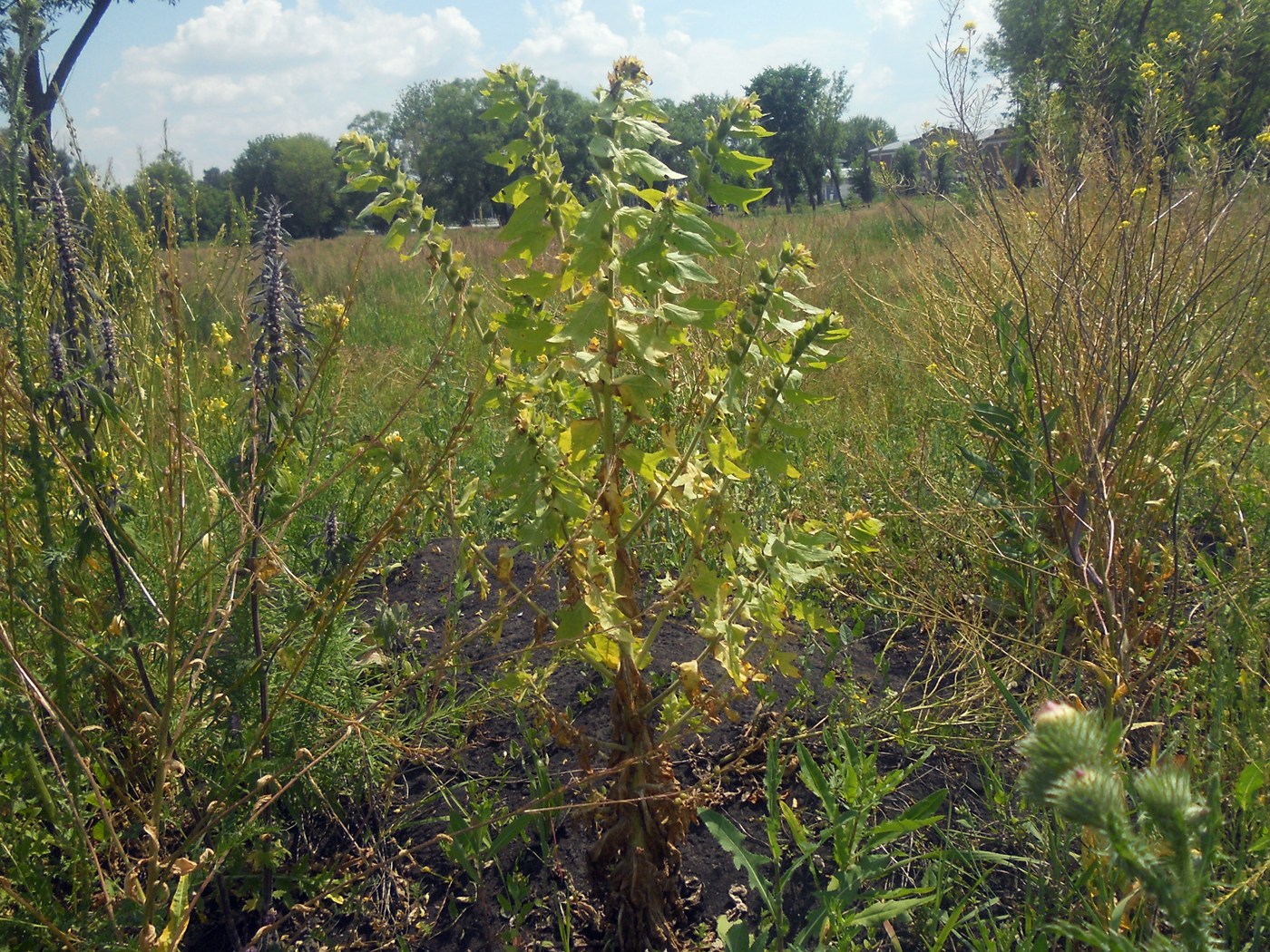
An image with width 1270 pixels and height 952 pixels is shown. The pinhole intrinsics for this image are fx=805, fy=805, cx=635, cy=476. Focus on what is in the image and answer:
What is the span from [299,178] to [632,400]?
30.0 m

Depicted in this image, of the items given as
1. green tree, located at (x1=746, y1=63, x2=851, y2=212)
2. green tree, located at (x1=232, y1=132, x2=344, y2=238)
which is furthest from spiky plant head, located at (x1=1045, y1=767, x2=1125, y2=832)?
green tree, located at (x1=746, y1=63, x2=851, y2=212)

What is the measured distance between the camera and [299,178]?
2734cm

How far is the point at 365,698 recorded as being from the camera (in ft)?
6.77

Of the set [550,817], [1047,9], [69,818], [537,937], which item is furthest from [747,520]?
[1047,9]

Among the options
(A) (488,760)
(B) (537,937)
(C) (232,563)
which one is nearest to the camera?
(C) (232,563)

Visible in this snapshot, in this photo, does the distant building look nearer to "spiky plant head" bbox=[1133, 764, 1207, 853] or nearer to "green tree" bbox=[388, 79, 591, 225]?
"spiky plant head" bbox=[1133, 764, 1207, 853]

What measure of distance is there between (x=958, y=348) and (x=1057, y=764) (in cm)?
303

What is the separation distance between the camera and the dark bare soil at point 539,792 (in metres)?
1.60

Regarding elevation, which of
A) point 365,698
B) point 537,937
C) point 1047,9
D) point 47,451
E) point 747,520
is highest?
point 1047,9

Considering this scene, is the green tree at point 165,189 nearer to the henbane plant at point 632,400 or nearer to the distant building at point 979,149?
the henbane plant at point 632,400

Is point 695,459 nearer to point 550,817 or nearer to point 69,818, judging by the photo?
point 550,817

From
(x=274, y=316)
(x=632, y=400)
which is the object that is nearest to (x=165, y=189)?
(x=274, y=316)

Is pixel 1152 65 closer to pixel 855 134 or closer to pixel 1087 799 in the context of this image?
pixel 1087 799

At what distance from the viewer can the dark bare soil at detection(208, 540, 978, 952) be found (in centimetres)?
160
